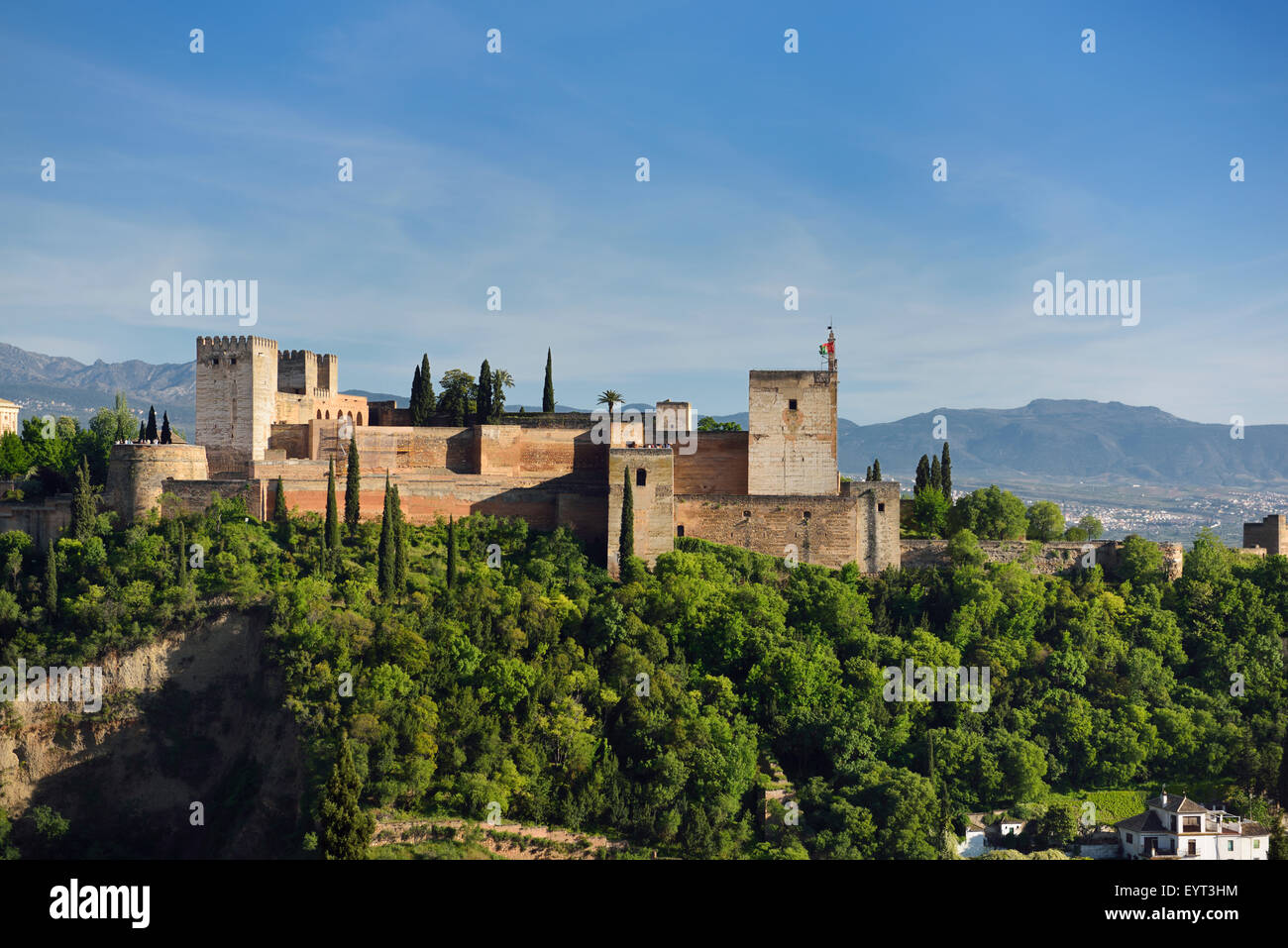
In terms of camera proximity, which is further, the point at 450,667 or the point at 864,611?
the point at 864,611

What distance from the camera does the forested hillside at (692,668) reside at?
33.2 meters

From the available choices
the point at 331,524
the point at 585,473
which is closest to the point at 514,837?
the point at 331,524

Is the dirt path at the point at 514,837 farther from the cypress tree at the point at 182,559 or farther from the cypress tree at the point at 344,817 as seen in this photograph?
the cypress tree at the point at 182,559

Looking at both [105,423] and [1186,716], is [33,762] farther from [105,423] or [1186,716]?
[1186,716]

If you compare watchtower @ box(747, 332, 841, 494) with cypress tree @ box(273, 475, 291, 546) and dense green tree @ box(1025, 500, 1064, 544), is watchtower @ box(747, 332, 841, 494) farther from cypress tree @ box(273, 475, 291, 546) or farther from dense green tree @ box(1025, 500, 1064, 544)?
cypress tree @ box(273, 475, 291, 546)

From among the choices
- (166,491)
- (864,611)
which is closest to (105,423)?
(166,491)

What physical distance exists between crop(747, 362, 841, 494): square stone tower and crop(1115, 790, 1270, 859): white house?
14062mm

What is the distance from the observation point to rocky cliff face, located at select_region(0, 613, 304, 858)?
121ft

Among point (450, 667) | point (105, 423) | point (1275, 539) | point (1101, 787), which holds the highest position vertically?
point (105, 423)

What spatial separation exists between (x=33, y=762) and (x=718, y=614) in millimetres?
20423

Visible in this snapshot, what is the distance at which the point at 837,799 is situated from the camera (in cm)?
3359

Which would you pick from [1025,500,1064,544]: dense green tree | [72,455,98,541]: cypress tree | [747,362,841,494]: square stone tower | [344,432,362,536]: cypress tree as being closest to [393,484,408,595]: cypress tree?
[344,432,362,536]: cypress tree
